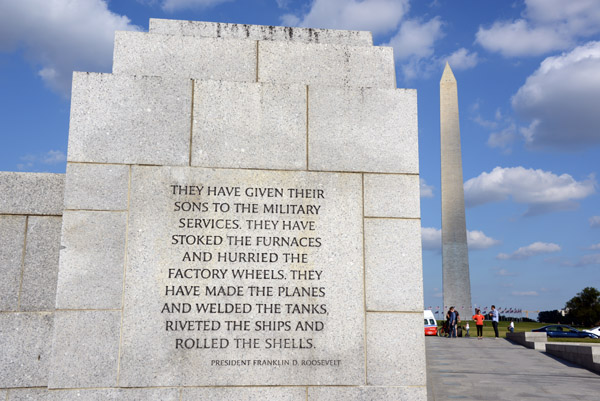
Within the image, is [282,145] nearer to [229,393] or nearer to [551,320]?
[229,393]

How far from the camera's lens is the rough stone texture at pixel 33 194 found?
7.61m

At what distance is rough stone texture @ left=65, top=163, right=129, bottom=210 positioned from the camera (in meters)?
7.16

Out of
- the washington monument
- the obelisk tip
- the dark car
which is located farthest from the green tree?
the obelisk tip

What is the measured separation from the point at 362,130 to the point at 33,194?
468 cm

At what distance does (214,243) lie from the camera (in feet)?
23.3

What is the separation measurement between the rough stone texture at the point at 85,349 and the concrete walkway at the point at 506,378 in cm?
585

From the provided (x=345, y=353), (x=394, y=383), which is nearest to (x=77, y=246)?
(x=345, y=353)

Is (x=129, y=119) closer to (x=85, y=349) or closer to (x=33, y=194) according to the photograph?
(x=33, y=194)

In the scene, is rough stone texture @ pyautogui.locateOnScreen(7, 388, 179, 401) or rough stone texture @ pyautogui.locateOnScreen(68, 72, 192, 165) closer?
rough stone texture @ pyautogui.locateOnScreen(7, 388, 179, 401)

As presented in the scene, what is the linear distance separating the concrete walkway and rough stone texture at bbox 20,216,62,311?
6684mm

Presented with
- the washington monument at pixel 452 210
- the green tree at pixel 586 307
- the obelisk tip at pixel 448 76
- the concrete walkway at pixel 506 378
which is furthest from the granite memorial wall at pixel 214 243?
the green tree at pixel 586 307

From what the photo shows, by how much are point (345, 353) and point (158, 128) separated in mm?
3877

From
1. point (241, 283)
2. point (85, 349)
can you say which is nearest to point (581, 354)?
point (241, 283)

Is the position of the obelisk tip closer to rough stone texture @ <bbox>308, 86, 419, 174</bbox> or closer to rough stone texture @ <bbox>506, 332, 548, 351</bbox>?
rough stone texture @ <bbox>506, 332, 548, 351</bbox>
